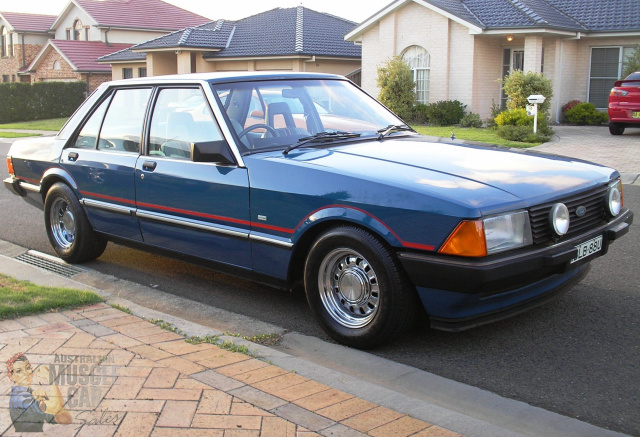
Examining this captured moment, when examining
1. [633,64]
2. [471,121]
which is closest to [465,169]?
[471,121]

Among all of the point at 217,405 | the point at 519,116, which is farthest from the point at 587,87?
the point at 217,405

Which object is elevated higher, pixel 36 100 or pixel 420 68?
pixel 420 68

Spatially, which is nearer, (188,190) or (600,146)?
(188,190)

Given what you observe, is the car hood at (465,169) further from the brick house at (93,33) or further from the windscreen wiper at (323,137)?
the brick house at (93,33)

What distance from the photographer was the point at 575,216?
14.0 feet

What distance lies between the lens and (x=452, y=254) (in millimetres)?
3781

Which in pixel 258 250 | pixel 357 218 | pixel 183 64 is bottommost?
pixel 258 250

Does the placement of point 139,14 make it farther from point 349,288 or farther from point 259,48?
point 349,288

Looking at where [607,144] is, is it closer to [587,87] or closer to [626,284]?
[587,87]

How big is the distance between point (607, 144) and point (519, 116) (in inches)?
112

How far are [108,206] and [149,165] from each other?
734 mm


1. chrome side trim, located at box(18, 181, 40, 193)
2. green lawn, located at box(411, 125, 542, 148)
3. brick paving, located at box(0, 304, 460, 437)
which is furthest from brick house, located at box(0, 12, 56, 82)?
brick paving, located at box(0, 304, 460, 437)

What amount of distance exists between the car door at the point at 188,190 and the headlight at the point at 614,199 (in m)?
2.39

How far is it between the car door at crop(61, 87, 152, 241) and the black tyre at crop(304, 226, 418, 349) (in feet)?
6.60
